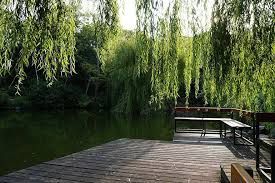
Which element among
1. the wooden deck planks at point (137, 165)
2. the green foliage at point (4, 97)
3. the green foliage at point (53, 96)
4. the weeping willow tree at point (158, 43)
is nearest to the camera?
the weeping willow tree at point (158, 43)

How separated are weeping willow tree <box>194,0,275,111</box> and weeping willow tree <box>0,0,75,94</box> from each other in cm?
109

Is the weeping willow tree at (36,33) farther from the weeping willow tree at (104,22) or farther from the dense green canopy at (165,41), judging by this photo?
the weeping willow tree at (104,22)

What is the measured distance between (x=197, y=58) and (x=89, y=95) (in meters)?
24.8

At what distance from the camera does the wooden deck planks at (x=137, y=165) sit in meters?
3.83

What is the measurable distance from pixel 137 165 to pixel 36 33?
8.94 feet

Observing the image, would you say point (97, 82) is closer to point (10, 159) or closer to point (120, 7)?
point (10, 159)

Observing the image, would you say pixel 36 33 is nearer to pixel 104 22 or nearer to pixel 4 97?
pixel 104 22

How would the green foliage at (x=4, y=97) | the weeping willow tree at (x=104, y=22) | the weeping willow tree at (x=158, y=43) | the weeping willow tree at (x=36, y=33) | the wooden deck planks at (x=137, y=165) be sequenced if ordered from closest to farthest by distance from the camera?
1. the weeping willow tree at (x=36, y=33)
2. the weeping willow tree at (x=104, y=22)
3. the weeping willow tree at (x=158, y=43)
4. the wooden deck planks at (x=137, y=165)
5. the green foliage at (x=4, y=97)

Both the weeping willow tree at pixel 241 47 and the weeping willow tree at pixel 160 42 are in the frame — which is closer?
the weeping willow tree at pixel 241 47

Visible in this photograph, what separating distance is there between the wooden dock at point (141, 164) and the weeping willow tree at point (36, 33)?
1.85m

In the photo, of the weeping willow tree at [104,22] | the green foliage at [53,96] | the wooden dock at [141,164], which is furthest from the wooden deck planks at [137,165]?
the green foliage at [53,96]

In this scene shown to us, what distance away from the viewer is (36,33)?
2.14 m

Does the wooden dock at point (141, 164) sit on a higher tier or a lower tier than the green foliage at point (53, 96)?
lower

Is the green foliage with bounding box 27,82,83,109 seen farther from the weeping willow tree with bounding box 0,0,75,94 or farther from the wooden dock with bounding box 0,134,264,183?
the weeping willow tree with bounding box 0,0,75,94
